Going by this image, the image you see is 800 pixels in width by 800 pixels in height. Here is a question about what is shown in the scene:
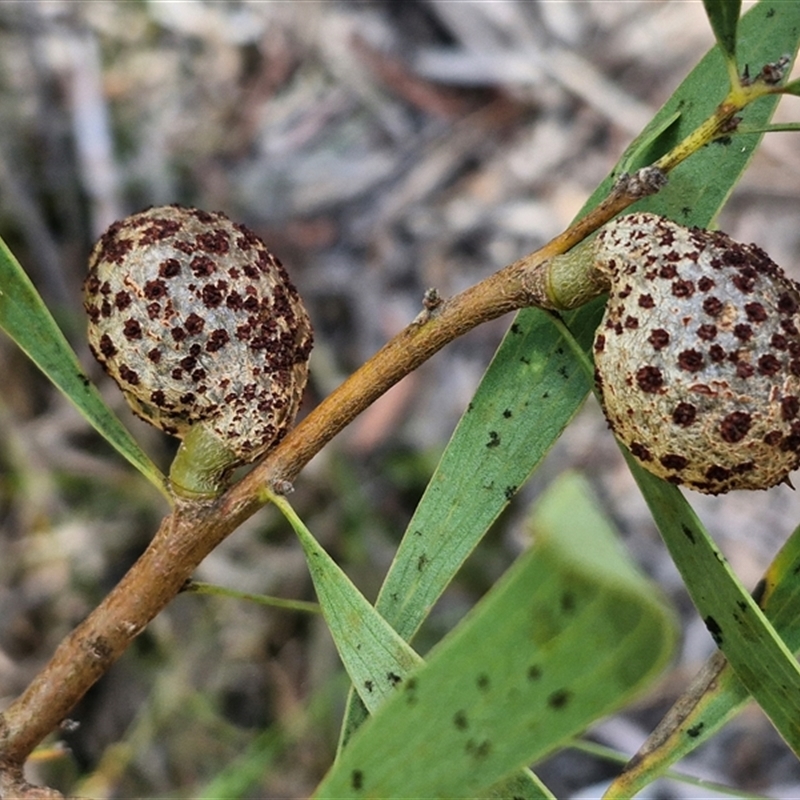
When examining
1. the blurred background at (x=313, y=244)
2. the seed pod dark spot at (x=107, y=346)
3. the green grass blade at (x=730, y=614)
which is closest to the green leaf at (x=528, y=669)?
the green grass blade at (x=730, y=614)

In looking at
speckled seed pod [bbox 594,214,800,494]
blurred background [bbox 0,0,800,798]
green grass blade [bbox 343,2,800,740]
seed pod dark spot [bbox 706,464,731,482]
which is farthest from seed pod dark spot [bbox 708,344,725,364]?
blurred background [bbox 0,0,800,798]

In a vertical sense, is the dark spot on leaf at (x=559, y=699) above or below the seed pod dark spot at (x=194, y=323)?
below

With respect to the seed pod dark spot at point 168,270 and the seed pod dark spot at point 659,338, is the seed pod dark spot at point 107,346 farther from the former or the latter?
the seed pod dark spot at point 659,338

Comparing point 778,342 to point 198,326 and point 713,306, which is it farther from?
point 198,326

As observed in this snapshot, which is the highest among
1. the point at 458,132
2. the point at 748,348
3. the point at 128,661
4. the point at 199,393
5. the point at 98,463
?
the point at 458,132

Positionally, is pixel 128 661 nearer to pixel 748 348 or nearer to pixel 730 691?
pixel 730 691

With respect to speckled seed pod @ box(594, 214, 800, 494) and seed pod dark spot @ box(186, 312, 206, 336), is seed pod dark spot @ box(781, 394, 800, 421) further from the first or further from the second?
seed pod dark spot @ box(186, 312, 206, 336)

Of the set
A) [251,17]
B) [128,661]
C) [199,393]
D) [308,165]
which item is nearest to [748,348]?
[199,393]
